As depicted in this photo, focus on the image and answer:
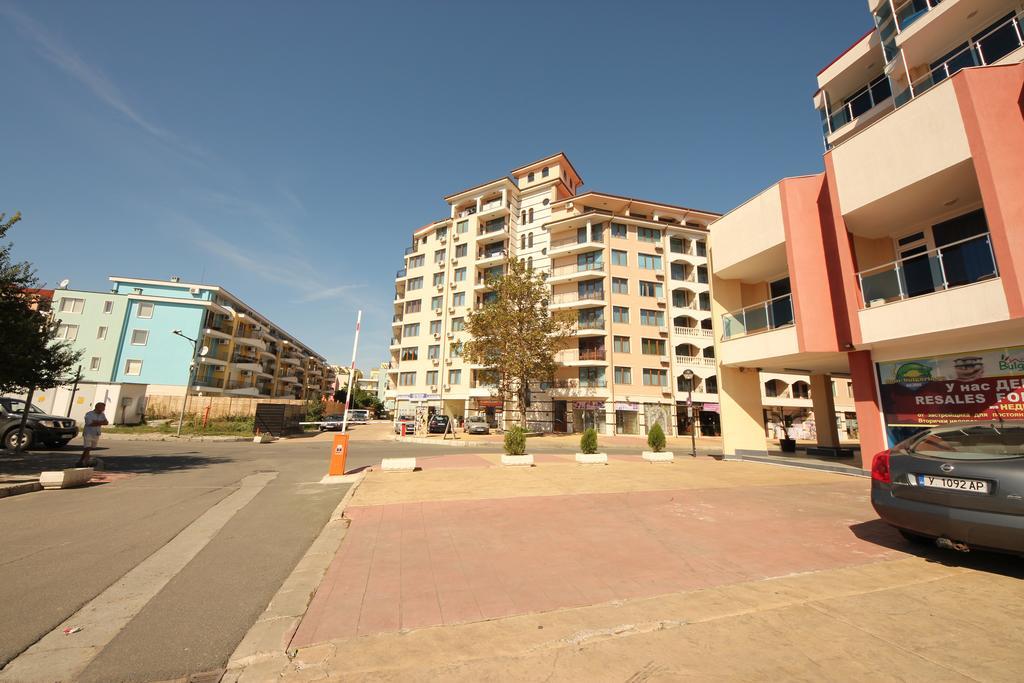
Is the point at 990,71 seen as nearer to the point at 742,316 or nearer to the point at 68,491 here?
the point at 742,316

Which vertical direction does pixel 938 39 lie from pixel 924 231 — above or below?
above

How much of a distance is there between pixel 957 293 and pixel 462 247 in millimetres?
41244

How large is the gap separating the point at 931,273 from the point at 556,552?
421 inches

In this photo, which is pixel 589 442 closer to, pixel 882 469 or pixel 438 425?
pixel 882 469

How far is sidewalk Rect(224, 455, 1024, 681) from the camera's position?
96.9 inches

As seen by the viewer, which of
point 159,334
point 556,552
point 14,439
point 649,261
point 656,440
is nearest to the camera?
point 556,552

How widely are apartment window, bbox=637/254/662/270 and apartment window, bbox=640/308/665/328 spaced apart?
14.2 ft

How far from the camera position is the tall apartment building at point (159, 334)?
1622 inches

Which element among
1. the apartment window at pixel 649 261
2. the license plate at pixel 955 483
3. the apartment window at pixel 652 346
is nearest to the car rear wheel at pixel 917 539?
the license plate at pixel 955 483

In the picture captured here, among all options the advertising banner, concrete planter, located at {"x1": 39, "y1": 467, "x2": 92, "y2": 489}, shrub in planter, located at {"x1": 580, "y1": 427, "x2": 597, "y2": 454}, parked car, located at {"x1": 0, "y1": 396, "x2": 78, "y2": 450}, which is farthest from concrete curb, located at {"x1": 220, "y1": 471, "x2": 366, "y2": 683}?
parked car, located at {"x1": 0, "y1": 396, "x2": 78, "y2": 450}

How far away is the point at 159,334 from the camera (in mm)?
43812

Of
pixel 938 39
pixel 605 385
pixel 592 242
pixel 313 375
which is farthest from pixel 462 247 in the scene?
pixel 313 375

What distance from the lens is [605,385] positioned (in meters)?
35.3

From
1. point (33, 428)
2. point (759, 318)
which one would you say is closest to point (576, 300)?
point (759, 318)
